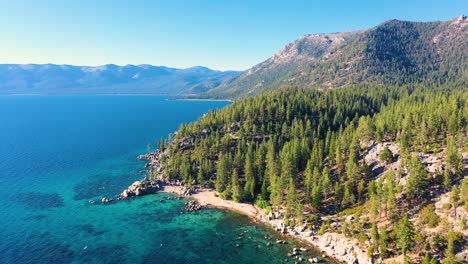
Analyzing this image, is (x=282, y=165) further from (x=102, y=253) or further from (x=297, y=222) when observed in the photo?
(x=102, y=253)

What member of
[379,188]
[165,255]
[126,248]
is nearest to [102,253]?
[126,248]

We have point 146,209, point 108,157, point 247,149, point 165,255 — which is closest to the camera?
point 165,255

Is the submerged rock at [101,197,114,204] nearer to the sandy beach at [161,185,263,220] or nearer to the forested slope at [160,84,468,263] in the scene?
the sandy beach at [161,185,263,220]

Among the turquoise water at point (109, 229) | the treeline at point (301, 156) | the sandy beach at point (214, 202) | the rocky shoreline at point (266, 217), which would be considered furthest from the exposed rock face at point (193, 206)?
the treeline at point (301, 156)

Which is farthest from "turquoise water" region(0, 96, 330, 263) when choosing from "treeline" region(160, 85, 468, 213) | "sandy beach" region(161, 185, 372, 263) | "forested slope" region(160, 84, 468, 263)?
"forested slope" region(160, 84, 468, 263)

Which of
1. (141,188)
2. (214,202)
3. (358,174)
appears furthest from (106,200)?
(358,174)

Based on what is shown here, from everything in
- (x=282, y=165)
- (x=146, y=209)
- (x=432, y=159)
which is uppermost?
(x=432, y=159)

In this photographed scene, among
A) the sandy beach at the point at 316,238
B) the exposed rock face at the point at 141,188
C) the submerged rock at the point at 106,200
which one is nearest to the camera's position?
the sandy beach at the point at 316,238

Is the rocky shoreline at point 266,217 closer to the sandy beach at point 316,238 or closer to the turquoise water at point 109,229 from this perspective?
the sandy beach at point 316,238
